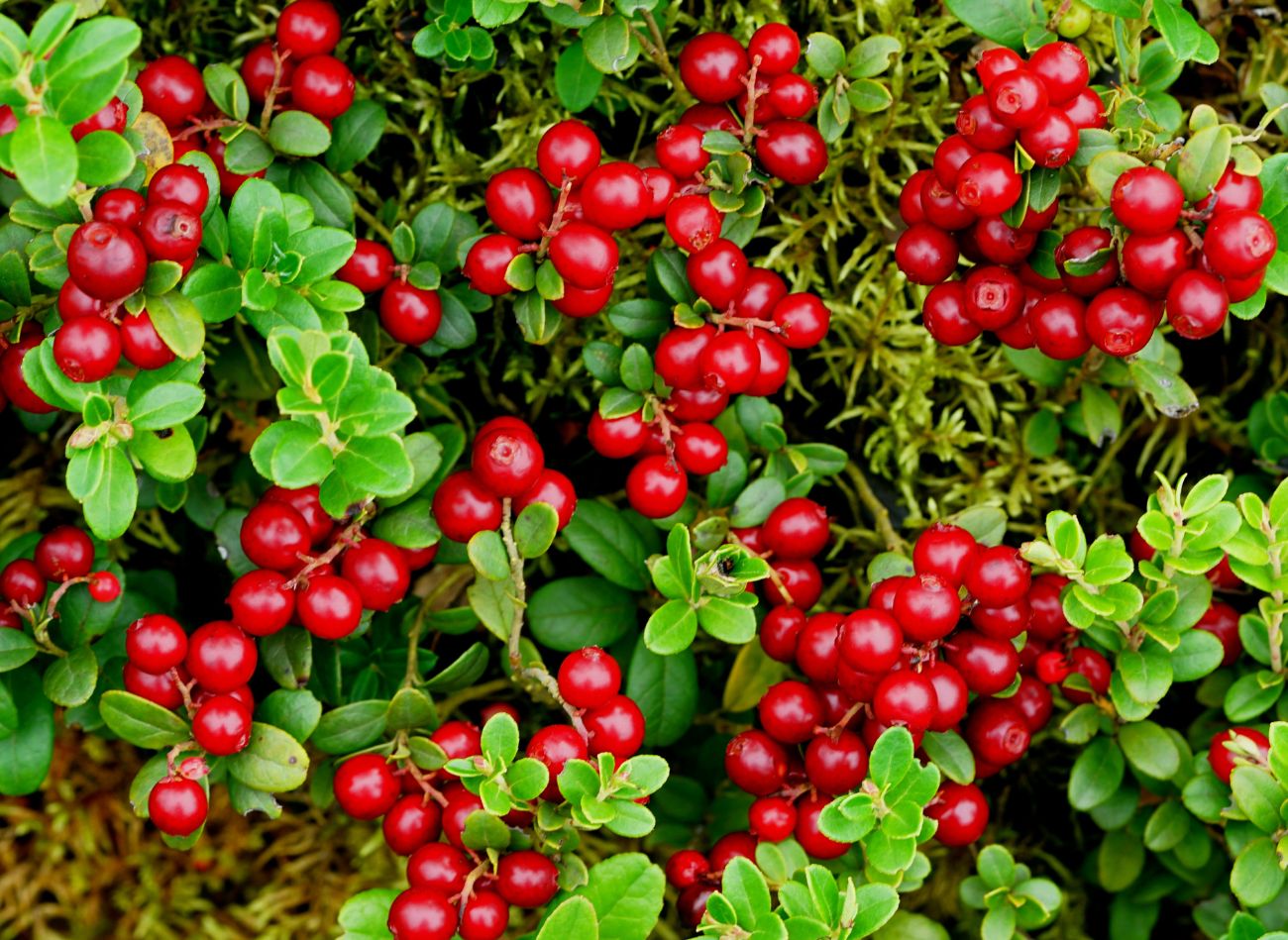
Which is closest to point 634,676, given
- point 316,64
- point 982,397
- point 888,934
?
point 888,934

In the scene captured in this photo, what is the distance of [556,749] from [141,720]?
0.80 m

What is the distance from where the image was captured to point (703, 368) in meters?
2.49

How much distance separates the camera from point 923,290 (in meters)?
3.15

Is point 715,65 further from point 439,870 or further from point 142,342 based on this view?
point 439,870

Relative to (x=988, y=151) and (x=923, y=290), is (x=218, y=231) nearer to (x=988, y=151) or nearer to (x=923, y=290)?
(x=988, y=151)

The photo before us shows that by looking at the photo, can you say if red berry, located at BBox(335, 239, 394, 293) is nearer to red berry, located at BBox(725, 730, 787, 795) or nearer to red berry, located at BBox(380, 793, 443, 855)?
red berry, located at BBox(380, 793, 443, 855)

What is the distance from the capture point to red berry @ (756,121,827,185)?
257 centimetres

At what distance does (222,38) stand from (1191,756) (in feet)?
9.40

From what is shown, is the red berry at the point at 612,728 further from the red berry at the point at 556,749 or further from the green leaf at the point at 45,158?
the green leaf at the point at 45,158

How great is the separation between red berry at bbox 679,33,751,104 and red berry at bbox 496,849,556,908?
5.15 feet

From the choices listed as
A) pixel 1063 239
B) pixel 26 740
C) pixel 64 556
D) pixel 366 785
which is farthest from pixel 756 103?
pixel 26 740

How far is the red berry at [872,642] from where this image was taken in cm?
224

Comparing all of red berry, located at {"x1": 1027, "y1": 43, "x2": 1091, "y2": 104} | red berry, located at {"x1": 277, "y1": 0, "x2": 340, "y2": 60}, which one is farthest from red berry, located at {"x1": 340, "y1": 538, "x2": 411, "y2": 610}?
red berry, located at {"x1": 1027, "y1": 43, "x2": 1091, "y2": 104}

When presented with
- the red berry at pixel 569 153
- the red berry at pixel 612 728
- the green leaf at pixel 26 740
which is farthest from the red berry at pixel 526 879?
the red berry at pixel 569 153
